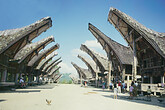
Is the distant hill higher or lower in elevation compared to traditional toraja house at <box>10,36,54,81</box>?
lower

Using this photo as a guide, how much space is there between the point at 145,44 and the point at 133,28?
123 inches

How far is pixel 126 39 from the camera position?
1833cm

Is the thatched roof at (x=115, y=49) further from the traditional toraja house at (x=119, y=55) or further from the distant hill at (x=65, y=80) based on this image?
the distant hill at (x=65, y=80)

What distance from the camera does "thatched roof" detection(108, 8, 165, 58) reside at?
1412 cm

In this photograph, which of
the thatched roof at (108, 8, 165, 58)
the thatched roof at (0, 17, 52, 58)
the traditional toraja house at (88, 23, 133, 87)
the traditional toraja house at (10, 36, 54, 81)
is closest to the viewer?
the thatched roof at (0, 17, 52, 58)

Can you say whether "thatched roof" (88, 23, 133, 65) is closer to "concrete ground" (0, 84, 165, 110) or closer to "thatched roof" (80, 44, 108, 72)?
"thatched roof" (80, 44, 108, 72)

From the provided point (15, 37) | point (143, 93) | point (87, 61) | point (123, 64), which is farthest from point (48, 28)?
point (87, 61)

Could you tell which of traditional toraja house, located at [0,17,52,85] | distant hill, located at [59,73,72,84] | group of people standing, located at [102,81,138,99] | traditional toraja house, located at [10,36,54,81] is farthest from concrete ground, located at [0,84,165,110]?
distant hill, located at [59,73,72,84]

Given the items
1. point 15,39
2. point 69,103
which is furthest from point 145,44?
point 15,39

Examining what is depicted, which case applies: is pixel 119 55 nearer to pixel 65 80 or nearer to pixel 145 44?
pixel 145 44

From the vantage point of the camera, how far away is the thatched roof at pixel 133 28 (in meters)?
14.1

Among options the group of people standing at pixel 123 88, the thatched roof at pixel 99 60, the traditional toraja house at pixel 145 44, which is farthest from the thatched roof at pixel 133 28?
the thatched roof at pixel 99 60

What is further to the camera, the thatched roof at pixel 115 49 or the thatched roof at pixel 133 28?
the thatched roof at pixel 115 49

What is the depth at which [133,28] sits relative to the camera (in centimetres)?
1456
